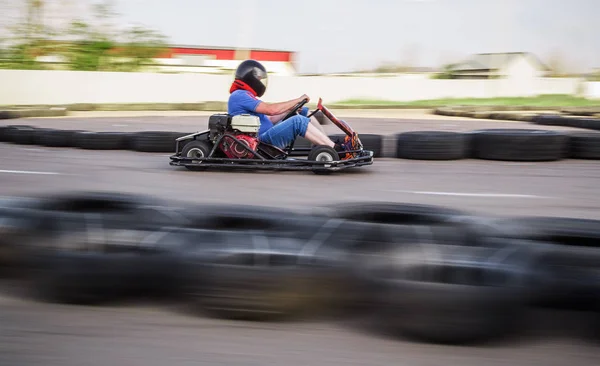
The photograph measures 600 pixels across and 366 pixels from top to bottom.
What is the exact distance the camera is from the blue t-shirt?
744 centimetres

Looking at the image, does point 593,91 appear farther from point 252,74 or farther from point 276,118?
point 252,74

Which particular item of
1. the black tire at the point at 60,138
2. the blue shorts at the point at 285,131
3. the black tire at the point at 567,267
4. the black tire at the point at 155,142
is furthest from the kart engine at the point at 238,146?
the black tire at the point at 567,267

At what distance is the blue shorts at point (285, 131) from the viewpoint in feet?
24.1

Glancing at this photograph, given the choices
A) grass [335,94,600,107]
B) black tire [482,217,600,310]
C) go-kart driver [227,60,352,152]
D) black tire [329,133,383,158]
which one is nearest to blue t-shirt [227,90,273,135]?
go-kart driver [227,60,352,152]

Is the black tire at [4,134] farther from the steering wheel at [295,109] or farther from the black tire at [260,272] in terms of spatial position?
the black tire at [260,272]

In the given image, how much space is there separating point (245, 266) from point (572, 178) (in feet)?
17.3

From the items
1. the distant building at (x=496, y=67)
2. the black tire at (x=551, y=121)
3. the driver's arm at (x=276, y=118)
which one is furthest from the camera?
the distant building at (x=496, y=67)

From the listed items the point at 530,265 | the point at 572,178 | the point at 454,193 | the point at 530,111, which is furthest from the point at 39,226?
the point at 530,111

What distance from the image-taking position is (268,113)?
7453mm

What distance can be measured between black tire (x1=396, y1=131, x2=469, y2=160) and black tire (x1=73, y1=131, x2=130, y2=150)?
11.9 ft

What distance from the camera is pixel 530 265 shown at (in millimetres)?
2799

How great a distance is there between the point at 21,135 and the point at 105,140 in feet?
5.36

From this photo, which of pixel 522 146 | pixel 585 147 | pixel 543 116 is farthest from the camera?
pixel 543 116

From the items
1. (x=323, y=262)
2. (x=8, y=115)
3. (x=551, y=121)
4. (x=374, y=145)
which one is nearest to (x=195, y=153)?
(x=374, y=145)
